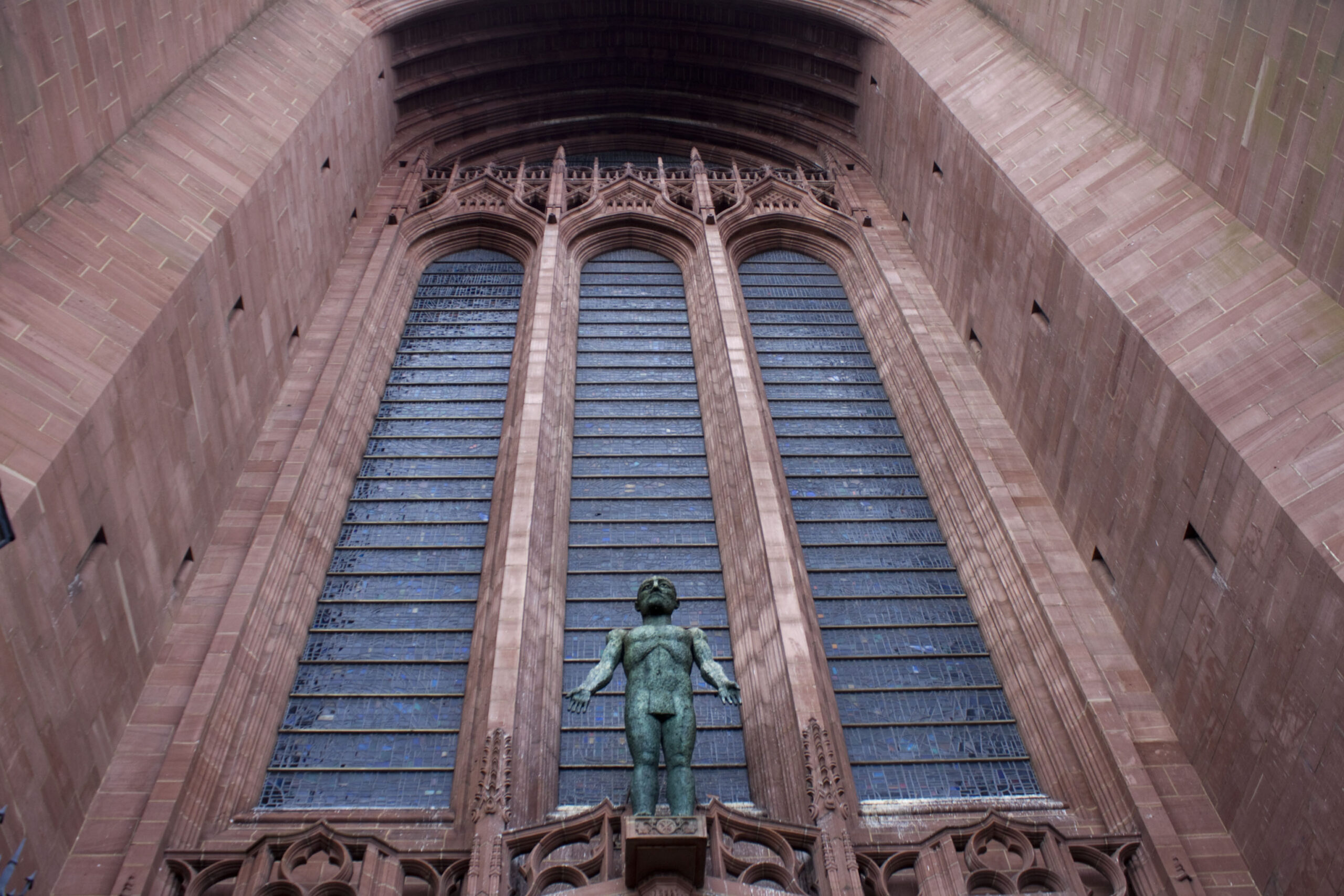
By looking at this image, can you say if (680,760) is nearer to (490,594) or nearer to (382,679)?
(490,594)

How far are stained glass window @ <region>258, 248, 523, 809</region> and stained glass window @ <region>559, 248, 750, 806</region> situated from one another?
1242 mm

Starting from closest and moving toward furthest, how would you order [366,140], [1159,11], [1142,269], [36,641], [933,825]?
[36,641], [933,825], [1142,269], [1159,11], [366,140]

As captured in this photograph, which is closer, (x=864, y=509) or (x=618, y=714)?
(x=618, y=714)

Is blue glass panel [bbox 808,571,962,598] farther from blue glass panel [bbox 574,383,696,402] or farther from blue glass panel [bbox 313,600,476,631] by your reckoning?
blue glass panel [bbox 574,383,696,402]

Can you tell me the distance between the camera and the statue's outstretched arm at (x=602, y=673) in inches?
375

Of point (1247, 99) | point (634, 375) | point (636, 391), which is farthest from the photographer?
point (634, 375)

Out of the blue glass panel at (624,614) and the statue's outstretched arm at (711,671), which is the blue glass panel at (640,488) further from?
the statue's outstretched arm at (711,671)

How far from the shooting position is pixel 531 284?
2098 centimetres

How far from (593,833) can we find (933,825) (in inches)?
136

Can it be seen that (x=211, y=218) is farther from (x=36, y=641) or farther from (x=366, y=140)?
(x=366, y=140)

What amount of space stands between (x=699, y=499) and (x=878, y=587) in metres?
2.65

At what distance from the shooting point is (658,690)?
9766 millimetres

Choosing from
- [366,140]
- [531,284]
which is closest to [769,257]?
[531,284]

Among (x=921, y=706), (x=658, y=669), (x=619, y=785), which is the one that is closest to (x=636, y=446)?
(x=921, y=706)
